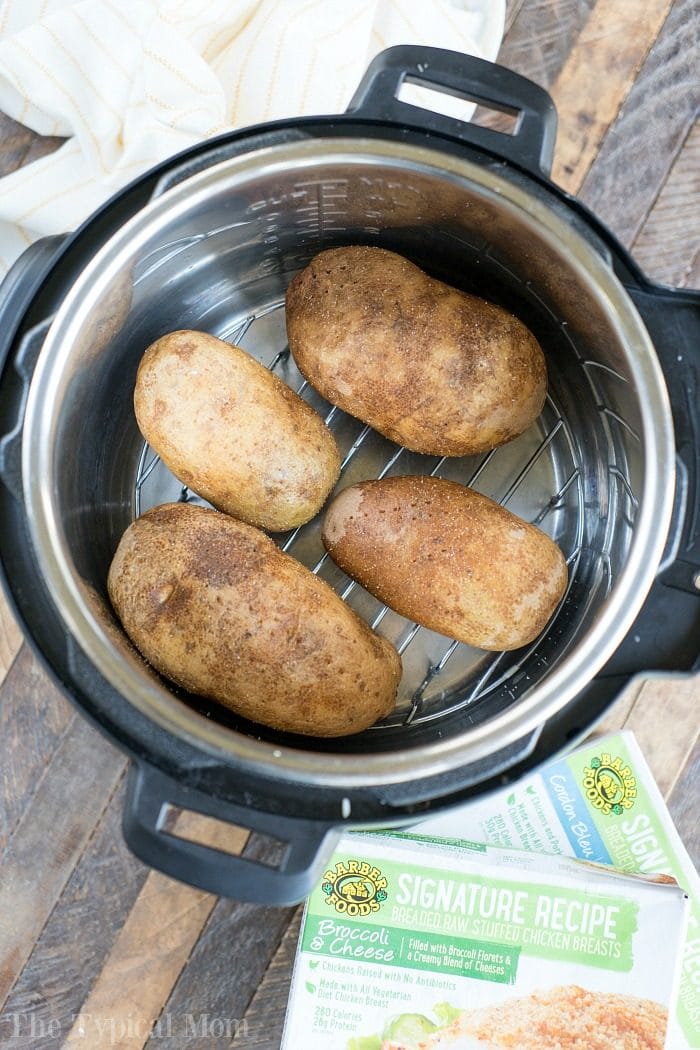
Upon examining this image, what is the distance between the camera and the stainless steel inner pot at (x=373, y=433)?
56 cm

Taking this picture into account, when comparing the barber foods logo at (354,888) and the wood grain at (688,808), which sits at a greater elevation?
the wood grain at (688,808)

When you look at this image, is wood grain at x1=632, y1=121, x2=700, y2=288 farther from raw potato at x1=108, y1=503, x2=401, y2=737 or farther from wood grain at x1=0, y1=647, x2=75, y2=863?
wood grain at x1=0, y1=647, x2=75, y2=863

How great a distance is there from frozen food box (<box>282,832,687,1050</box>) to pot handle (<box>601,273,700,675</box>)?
0.35 m

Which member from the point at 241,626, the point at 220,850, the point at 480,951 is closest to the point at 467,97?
the point at 241,626

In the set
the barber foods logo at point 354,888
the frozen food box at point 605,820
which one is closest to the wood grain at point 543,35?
the frozen food box at point 605,820

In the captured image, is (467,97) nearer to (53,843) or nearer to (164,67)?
(164,67)

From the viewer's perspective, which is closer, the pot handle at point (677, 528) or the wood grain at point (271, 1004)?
the pot handle at point (677, 528)

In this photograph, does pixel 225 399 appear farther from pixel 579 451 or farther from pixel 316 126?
pixel 579 451

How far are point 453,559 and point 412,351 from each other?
0.17 m

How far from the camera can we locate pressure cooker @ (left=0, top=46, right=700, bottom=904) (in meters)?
0.56

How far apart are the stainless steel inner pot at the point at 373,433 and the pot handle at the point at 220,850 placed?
4cm

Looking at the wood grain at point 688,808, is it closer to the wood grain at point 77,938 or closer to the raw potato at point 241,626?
the raw potato at point 241,626

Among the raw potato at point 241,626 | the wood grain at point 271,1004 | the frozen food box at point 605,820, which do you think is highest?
the raw potato at point 241,626

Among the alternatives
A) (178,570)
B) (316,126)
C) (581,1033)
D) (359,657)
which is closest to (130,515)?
(178,570)
